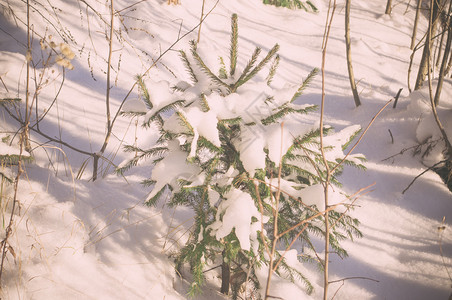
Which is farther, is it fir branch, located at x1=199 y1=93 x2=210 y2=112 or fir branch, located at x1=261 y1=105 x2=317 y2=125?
fir branch, located at x1=261 y1=105 x2=317 y2=125

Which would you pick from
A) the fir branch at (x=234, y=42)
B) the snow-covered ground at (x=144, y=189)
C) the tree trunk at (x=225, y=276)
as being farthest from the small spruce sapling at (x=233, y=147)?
the tree trunk at (x=225, y=276)

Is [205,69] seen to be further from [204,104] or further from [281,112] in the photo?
[281,112]

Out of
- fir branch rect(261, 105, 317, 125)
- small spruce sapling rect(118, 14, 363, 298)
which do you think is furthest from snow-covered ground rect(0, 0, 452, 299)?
fir branch rect(261, 105, 317, 125)

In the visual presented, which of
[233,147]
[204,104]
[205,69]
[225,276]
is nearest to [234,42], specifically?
[205,69]

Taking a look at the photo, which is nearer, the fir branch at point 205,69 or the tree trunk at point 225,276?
the fir branch at point 205,69

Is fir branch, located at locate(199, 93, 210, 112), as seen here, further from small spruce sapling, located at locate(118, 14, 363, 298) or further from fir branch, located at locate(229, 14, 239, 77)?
fir branch, located at locate(229, 14, 239, 77)

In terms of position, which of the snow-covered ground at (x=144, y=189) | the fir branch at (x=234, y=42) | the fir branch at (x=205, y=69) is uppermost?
the fir branch at (x=234, y=42)

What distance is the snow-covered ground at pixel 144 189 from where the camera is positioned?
135 centimetres

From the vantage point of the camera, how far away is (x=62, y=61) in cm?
138

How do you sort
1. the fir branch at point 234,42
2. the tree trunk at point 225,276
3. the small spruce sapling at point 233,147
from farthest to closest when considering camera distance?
1. the tree trunk at point 225,276
2. the fir branch at point 234,42
3. the small spruce sapling at point 233,147

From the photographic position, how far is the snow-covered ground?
1.35 metres

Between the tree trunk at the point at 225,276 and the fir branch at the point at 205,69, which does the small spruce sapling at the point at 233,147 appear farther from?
the tree trunk at the point at 225,276

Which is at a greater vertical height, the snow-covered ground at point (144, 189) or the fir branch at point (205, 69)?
the fir branch at point (205, 69)

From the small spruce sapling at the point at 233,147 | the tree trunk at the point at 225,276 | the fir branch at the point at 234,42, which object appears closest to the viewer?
the small spruce sapling at the point at 233,147
